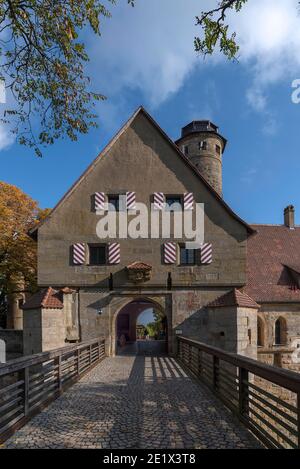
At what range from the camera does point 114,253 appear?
51.7 ft

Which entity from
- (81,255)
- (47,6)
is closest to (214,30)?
(47,6)

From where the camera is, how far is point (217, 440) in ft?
16.1

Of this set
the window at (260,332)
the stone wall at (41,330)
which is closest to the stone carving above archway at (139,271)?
the stone wall at (41,330)

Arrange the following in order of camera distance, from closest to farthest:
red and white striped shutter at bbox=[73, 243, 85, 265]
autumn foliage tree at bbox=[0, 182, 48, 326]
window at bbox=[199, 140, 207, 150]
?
1. red and white striped shutter at bbox=[73, 243, 85, 265]
2. autumn foliage tree at bbox=[0, 182, 48, 326]
3. window at bbox=[199, 140, 207, 150]

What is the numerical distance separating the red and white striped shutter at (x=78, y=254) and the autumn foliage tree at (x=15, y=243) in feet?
23.4

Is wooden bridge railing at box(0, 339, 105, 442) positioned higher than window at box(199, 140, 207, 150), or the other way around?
window at box(199, 140, 207, 150)

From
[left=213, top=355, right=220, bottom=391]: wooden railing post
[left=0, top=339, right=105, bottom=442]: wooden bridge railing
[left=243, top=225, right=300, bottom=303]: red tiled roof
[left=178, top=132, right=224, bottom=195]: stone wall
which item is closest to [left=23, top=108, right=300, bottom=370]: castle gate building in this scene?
[left=243, top=225, right=300, bottom=303]: red tiled roof

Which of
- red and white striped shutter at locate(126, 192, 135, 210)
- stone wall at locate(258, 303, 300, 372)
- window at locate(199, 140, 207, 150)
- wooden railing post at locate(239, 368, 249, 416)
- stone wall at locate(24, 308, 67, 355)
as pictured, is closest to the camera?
wooden railing post at locate(239, 368, 249, 416)

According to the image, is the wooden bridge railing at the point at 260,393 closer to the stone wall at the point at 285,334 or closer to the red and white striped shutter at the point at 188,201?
the red and white striped shutter at the point at 188,201

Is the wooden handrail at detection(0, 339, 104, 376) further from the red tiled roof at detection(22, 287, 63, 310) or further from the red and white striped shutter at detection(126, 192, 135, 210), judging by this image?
the red and white striped shutter at detection(126, 192, 135, 210)

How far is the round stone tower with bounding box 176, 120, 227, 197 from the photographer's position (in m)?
28.0

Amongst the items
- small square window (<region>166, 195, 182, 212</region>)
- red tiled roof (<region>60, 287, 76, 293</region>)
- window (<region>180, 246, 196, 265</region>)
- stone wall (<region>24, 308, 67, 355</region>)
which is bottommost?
stone wall (<region>24, 308, 67, 355</region>)

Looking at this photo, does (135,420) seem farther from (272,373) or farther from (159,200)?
(159,200)

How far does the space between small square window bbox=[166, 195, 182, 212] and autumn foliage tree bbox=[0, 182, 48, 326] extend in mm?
9890
